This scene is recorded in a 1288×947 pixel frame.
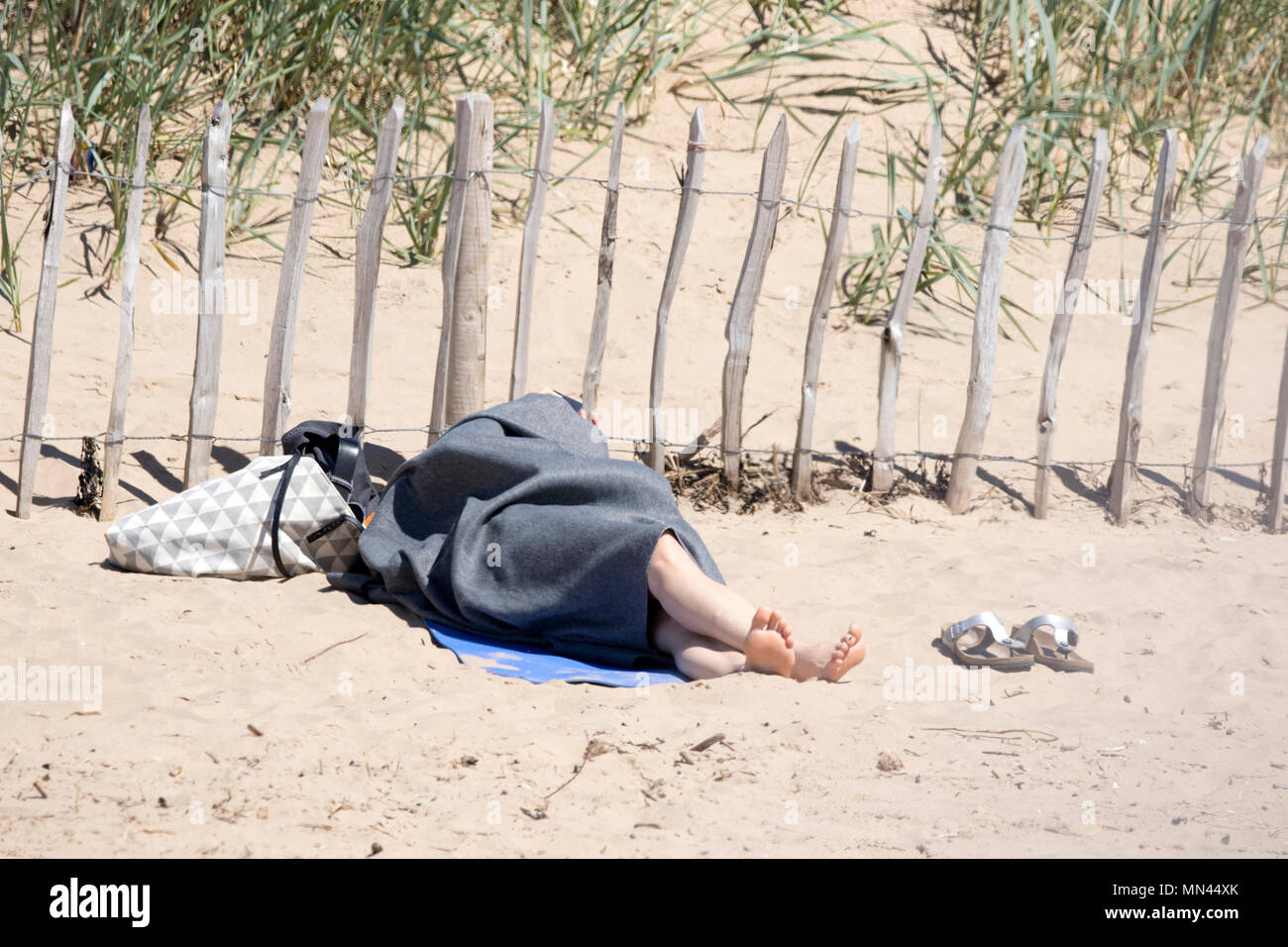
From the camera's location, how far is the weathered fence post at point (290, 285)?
147 inches

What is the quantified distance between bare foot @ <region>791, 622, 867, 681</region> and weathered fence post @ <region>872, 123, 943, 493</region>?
1.50 meters

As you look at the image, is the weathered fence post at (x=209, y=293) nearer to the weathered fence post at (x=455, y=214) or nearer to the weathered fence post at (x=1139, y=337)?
the weathered fence post at (x=455, y=214)

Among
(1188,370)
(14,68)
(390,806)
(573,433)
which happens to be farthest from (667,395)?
(14,68)

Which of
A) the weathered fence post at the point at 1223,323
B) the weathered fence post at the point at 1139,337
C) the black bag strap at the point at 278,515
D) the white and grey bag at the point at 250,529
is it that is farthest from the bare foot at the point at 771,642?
the weathered fence post at the point at 1223,323

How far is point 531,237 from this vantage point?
3898 millimetres

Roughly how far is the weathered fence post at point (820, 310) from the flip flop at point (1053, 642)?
1258 mm

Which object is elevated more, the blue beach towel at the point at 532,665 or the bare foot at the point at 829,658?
the bare foot at the point at 829,658

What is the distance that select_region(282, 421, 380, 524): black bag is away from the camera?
3521 mm

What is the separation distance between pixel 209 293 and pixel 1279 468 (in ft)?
12.1

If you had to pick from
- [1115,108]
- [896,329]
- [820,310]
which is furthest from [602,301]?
[1115,108]

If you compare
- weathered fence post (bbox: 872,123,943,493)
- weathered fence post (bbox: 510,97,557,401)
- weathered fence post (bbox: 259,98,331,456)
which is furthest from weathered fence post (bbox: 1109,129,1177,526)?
weathered fence post (bbox: 259,98,331,456)

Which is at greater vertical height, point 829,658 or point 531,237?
point 531,237

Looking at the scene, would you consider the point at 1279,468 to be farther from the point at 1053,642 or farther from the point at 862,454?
the point at 1053,642
